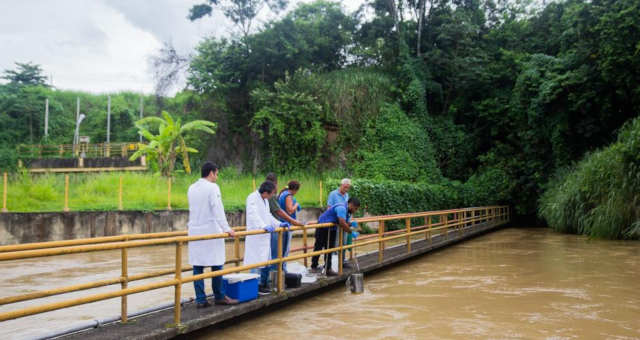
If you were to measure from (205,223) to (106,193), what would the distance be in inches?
682

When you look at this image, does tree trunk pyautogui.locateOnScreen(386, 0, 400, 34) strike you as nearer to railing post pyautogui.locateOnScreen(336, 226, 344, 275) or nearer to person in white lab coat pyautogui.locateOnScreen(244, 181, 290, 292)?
railing post pyautogui.locateOnScreen(336, 226, 344, 275)

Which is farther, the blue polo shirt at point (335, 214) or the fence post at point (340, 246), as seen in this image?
the fence post at point (340, 246)

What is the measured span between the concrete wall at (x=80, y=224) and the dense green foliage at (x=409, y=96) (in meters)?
11.7

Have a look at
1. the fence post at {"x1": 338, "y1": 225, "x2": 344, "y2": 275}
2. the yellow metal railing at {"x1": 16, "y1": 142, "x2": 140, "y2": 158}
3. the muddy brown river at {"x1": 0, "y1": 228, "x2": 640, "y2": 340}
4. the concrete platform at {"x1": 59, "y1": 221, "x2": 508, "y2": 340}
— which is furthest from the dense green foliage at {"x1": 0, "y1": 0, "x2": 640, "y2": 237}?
the concrete platform at {"x1": 59, "y1": 221, "x2": 508, "y2": 340}

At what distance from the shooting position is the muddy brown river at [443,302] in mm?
6688

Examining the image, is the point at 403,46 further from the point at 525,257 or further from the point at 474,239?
the point at 525,257

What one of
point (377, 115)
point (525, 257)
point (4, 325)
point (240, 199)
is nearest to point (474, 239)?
point (525, 257)

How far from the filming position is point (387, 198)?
23.0 meters

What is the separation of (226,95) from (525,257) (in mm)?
22999

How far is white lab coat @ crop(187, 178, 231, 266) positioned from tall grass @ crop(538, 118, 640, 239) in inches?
633

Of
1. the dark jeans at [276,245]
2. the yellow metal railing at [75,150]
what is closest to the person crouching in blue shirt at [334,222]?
the dark jeans at [276,245]

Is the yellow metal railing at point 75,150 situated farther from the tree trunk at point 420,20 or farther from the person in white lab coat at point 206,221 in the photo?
the person in white lab coat at point 206,221

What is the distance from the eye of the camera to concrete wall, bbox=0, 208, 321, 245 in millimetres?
16656

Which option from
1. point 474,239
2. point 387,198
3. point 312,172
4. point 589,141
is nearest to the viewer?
point 474,239
